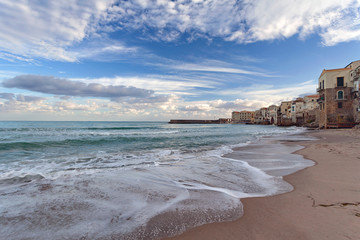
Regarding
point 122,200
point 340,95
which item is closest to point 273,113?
point 340,95

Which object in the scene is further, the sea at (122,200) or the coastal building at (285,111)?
the coastal building at (285,111)

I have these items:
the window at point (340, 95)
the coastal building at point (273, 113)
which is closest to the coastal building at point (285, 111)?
the coastal building at point (273, 113)

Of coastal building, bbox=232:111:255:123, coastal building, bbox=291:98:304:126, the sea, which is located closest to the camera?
the sea

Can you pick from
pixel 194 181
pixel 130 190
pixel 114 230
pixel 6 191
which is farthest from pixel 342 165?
pixel 6 191

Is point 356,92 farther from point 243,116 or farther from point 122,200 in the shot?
point 243,116

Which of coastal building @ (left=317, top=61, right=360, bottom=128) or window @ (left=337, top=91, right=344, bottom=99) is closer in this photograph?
coastal building @ (left=317, top=61, right=360, bottom=128)

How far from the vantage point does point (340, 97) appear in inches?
1284

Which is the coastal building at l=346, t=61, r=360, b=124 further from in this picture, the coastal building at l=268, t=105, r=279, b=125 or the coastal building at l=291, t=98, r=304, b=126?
the coastal building at l=268, t=105, r=279, b=125

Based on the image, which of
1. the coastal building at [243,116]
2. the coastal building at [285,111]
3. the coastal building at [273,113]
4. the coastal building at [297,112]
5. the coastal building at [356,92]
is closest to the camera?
the coastal building at [356,92]

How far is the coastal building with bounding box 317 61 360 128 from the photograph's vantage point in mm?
31062

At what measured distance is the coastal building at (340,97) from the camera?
1223 inches

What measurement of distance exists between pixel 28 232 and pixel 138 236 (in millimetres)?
1561

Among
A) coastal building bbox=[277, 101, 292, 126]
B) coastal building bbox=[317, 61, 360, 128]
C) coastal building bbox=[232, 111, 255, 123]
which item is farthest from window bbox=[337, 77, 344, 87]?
coastal building bbox=[232, 111, 255, 123]

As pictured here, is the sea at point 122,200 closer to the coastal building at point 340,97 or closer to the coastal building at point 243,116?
the coastal building at point 340,97
